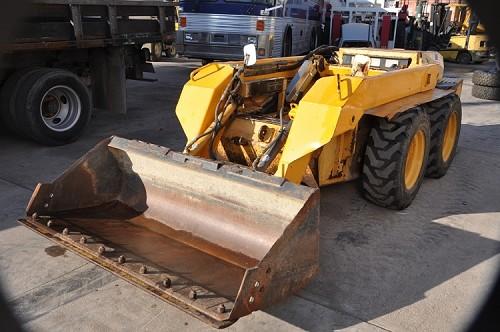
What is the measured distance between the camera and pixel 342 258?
11.6 ft

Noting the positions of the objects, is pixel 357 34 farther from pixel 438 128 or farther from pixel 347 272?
pixel 347 272

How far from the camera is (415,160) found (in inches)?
183

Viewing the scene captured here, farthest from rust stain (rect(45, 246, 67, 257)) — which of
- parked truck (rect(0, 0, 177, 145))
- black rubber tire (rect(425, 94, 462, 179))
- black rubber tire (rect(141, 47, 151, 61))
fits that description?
black rubber tire (rect(141, 47, 151, 61))

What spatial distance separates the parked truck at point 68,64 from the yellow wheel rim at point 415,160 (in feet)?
13.4

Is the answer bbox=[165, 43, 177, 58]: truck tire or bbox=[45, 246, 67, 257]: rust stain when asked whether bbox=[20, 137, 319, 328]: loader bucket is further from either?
bbox=[165, 43, 177, 58]: truck tire

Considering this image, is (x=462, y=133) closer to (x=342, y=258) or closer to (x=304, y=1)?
(x=342, y=258)

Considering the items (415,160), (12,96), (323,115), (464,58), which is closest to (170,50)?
(12,96)

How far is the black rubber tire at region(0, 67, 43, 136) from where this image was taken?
5664mm

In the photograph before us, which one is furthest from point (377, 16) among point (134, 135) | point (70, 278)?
point (70, 278)

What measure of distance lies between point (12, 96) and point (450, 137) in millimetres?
5344

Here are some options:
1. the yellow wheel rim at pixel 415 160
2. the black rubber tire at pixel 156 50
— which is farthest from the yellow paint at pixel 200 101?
the black rubber tire at pixel 156 50

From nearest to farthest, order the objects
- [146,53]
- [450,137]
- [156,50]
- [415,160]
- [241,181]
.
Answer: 1. [241,181]
2. [415,160]
3. [450,137]
4. [146,53]
5. [156,50]

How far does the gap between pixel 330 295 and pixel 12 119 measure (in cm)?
462

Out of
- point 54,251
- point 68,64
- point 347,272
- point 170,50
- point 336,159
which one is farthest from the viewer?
point 170,50
